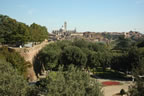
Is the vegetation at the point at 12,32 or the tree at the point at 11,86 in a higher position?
the vegetation at the point at 12,32

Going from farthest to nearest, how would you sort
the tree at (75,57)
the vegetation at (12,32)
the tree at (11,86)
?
the vegetation at (12,32) < the tree at (75,57) < the tree at (11,86)

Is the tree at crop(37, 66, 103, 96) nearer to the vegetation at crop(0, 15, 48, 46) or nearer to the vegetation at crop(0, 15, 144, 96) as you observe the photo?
the vegetation at crop(0, 15, 144, 96)

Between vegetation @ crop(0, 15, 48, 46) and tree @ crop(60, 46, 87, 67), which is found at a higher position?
vegetation @ crop(0, 15, 48, 46)

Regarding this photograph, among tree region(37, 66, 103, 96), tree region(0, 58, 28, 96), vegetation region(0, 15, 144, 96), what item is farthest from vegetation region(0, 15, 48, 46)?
tree region(37, 66, 103, 96)

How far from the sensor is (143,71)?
444 inches

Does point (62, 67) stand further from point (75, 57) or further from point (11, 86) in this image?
point (75, 57)

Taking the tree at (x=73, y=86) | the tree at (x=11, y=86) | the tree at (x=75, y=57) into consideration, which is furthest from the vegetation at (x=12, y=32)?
the tree at (x=73, y=86)

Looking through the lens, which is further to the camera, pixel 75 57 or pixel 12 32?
pixel 12 32

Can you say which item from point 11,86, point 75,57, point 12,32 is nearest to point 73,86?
point 11,86

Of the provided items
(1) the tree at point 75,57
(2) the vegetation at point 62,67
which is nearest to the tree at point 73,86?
(2) the vegetation at point 62,67

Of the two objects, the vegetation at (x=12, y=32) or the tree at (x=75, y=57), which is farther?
the vegetation at (x=12, y=32)

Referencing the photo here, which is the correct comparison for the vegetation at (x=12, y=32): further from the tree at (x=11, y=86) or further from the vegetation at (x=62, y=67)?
the tree at (x=11, y=86)

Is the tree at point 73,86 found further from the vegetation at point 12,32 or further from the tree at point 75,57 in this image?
the vegetation at point 12,32

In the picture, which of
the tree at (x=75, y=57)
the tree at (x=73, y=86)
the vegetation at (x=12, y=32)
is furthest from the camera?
the vegetation at (x=12, y=32)
